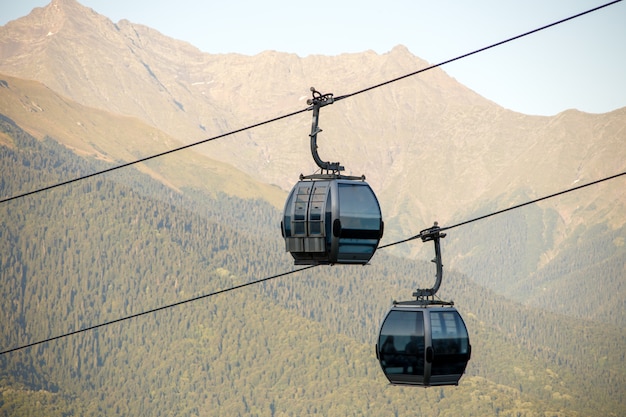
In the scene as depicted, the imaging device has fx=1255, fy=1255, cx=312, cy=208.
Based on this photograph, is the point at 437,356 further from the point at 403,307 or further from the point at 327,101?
the point at 327,101

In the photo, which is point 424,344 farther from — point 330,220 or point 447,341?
point 330,220

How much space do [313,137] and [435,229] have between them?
4.83 meters

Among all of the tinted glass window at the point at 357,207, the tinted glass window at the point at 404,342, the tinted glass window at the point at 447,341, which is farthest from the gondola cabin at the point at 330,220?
the tinted glass window at the point at 447,341

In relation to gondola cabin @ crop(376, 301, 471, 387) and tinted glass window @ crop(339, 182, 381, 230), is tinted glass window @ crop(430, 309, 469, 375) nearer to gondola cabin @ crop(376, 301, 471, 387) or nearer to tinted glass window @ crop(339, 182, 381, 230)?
gondola cabin @ crop(376, 301, 471, 387)

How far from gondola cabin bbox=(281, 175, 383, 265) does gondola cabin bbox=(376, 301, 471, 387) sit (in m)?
1.99

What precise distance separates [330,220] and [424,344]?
14.2 feet

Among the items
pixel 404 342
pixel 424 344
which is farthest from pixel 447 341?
pixel 404 342

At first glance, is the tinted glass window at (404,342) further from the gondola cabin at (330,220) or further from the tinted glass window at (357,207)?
the tinted glass window at (357,207)

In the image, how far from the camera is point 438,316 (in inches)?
1378

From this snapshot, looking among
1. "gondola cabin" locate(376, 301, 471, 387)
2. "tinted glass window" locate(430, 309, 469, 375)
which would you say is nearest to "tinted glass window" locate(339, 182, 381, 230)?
"gondola cabin" locate(376, 301, 471, 387)

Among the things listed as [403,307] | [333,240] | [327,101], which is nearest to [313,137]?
[327,101]

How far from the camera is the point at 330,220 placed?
113 ft

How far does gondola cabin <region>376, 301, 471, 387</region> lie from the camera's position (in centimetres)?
3491

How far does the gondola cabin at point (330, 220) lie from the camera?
34.6 metres
